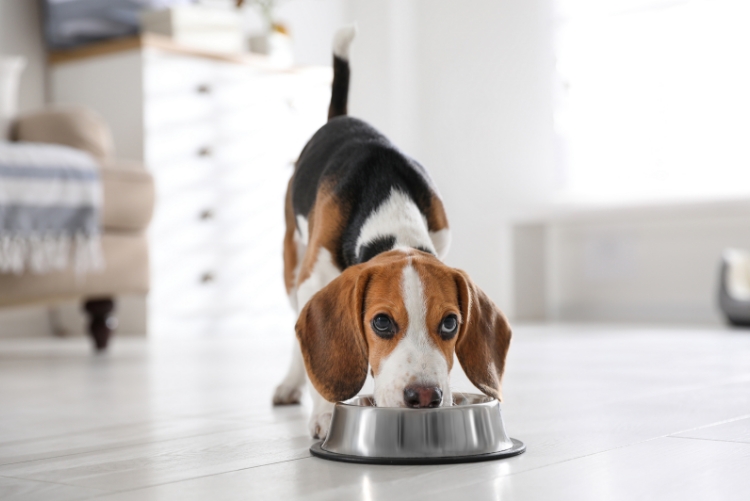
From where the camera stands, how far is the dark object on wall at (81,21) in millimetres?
4648

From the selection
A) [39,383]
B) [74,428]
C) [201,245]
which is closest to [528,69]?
[201,245]

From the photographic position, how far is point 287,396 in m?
1.81

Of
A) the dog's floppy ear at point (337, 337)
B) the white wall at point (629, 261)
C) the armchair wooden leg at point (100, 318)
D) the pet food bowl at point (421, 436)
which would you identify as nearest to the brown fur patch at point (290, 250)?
the dog's floppy ear at point (337, 337)

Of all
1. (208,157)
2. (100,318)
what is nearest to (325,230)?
(100,318)

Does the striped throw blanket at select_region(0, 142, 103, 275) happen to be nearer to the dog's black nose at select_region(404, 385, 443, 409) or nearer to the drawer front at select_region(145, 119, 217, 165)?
the drawer front at select_region(145, 119, 217, 165)

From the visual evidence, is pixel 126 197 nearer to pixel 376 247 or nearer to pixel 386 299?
pixel 376 247

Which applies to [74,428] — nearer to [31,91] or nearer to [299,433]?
[299,433]

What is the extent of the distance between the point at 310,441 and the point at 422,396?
→ 0.99 feet

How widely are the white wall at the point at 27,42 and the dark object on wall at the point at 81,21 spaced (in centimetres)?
9

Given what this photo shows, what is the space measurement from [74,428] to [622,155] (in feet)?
13.8

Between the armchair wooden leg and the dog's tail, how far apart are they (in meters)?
1.69

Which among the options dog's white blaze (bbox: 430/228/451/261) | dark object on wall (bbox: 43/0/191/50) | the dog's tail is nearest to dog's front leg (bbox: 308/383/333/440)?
dog's white blaze (bbox: 430/228/451/261)

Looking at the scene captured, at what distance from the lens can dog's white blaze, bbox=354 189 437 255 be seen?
4.62 feet

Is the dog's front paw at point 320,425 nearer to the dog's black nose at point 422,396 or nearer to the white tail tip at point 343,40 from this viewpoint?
the dog's black nose at point 422,396
